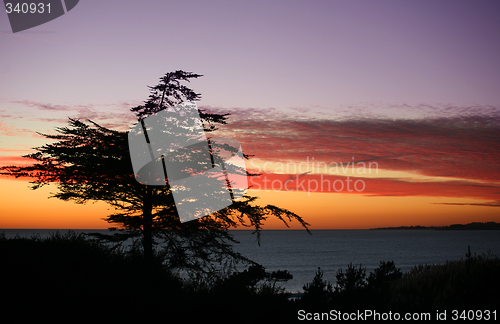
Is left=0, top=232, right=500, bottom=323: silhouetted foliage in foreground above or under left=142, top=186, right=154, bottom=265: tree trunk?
under

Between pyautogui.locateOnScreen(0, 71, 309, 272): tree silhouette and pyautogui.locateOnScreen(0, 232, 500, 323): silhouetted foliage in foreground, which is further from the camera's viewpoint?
pyautogui.locateOnScreen(0, 71, 309, 272): tree silhouette

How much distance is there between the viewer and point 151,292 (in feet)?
32.3

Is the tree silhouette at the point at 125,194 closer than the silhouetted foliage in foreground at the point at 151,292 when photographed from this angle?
No

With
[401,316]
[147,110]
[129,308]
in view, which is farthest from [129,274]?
[401,316]

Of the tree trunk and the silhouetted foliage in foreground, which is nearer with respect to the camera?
the silhouetted foliage in foreground

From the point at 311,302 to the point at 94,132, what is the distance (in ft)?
32.5

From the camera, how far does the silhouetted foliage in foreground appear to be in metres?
8.20

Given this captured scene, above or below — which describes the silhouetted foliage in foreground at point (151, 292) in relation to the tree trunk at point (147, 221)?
below

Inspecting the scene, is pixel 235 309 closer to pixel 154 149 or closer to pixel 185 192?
pixel 185 192

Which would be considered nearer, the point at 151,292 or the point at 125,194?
the point at 151,292

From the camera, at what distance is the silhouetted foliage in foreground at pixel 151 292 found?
820cm

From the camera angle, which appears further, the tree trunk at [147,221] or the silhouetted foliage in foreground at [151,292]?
the tree trunk at [147,221]

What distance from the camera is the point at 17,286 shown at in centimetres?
836

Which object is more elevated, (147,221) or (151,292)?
(147,221)
